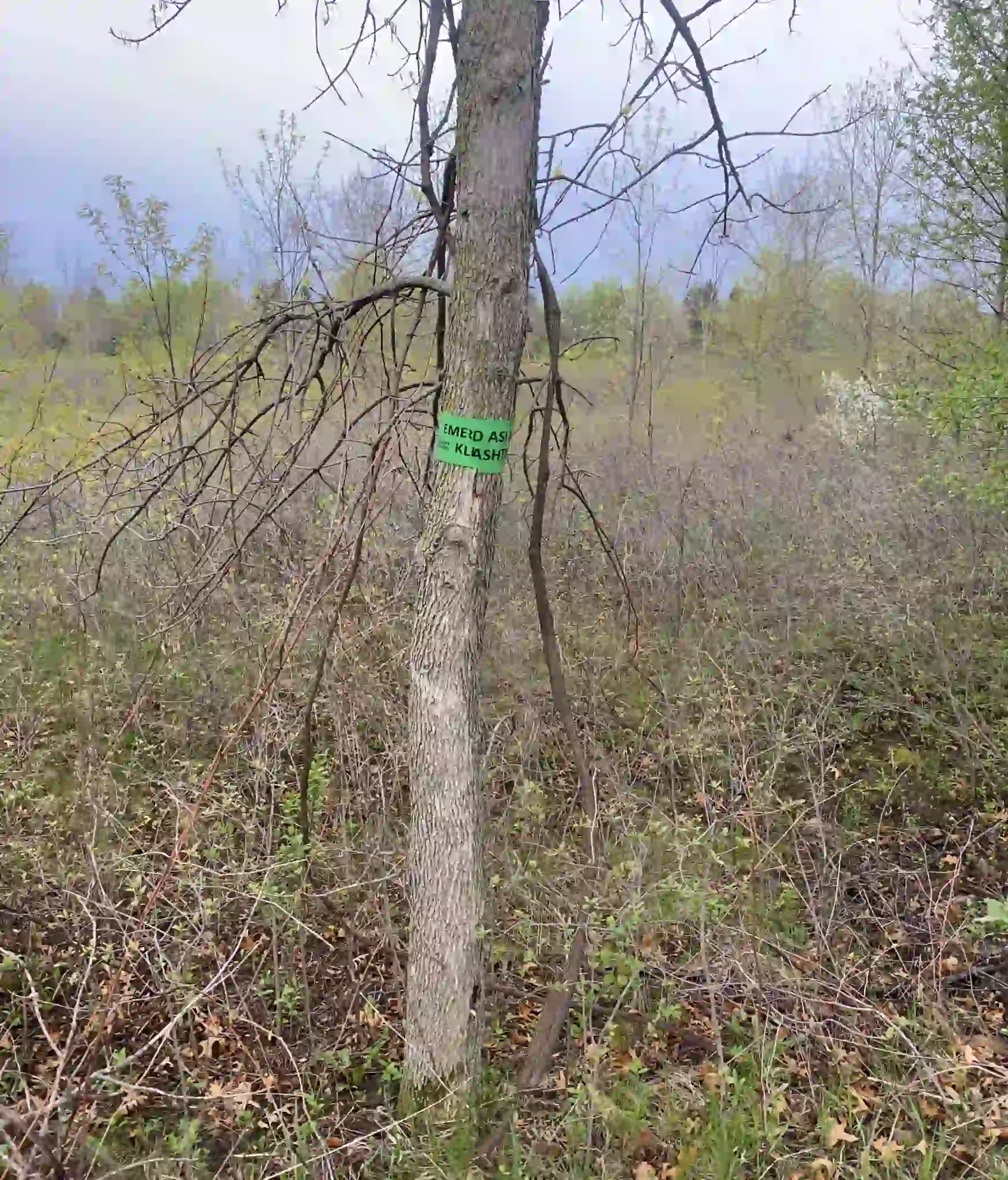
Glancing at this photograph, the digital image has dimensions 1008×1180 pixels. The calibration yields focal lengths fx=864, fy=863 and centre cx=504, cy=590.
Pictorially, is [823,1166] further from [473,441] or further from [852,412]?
A: [852,412]

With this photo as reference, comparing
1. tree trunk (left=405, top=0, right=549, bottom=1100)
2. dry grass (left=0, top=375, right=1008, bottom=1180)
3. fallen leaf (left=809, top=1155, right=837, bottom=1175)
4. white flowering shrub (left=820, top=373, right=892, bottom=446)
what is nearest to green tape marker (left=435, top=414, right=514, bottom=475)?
tree trunk (left=405, top=0, right=549, bottom=1100)

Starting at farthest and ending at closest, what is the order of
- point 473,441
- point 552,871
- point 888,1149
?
point 552,871 < point 888,1149 < point 473,441

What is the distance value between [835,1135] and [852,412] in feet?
34.1

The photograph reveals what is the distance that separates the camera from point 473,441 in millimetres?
1938

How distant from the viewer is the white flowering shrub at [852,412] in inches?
351

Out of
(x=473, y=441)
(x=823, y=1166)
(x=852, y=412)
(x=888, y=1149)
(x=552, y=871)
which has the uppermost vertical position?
(x=852, y=412)

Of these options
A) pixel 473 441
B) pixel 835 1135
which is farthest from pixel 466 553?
pixel 835 1135

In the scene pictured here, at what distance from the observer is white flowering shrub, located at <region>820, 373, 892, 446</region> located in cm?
891

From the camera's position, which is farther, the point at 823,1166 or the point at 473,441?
the point at 823,1166

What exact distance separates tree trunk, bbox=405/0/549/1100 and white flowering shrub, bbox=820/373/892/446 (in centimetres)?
672

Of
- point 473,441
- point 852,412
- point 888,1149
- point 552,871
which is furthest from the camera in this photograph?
point 852,412

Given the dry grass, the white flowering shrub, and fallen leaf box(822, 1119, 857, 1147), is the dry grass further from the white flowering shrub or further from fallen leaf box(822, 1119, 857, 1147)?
the white flowering shrub

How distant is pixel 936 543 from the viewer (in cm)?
522

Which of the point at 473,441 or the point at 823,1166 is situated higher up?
the point at 473,441
